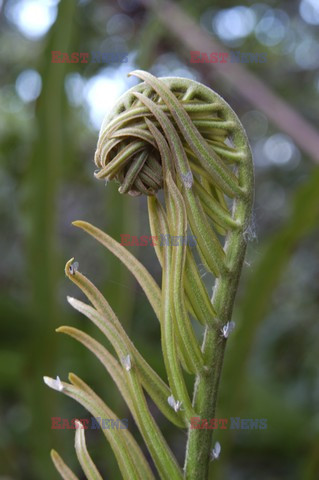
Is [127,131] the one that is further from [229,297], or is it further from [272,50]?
[272,50]

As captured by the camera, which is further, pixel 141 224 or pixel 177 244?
pixel 141 224

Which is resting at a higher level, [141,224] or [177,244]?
[141,224]

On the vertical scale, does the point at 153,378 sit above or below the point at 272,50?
below

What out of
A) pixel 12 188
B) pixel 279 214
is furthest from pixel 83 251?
pixel 279 214

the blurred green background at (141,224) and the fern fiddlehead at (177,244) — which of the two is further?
the blurred green background at (141,224)
